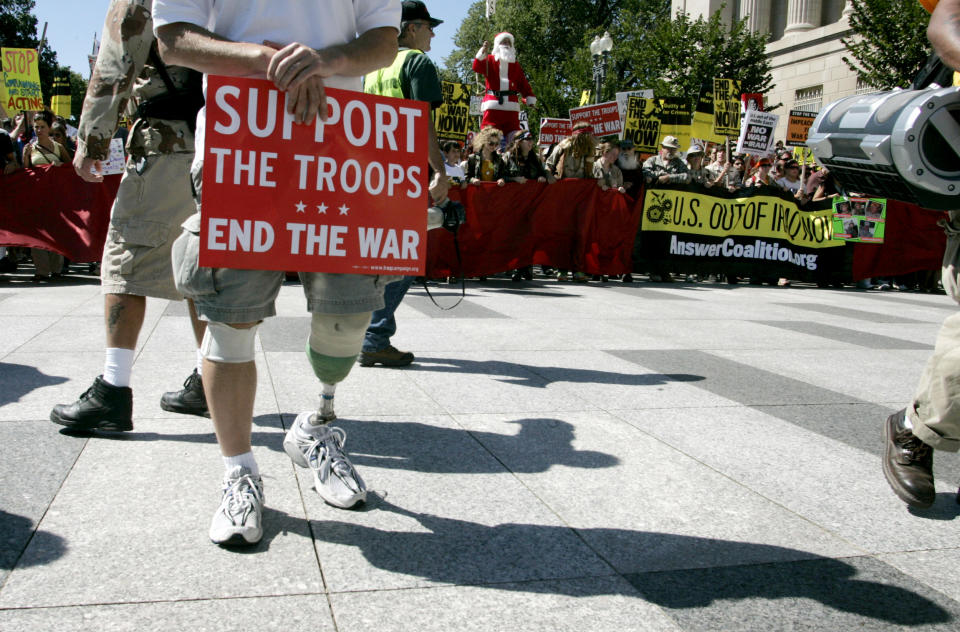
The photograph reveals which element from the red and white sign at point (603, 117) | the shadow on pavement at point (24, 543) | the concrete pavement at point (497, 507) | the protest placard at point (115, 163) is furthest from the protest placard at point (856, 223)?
the shadow on pavement at point (24, 543)

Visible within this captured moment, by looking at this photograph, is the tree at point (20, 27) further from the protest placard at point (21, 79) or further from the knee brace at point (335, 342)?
the knee brace at point (335, 342)

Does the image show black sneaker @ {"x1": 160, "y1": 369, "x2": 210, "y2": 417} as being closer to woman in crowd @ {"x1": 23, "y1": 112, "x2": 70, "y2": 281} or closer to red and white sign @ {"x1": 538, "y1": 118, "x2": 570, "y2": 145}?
woman in crowd @ {"x1": 23, "y1": 112, "x2": 70, "y2": 281}

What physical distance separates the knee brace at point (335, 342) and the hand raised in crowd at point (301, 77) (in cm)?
63

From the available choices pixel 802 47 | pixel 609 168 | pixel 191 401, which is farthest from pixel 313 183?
pixel 802 47

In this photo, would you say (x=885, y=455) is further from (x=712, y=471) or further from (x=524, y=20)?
(x=524, y=20)

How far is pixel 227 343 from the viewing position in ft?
7.68

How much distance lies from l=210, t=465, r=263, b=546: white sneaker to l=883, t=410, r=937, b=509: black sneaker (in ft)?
6.87

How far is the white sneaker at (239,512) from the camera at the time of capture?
2.24 m

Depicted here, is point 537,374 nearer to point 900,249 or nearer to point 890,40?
point 900,249

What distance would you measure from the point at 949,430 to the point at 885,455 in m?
0.32

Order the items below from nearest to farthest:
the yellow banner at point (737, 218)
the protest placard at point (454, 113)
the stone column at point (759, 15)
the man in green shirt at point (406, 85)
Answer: the man in green shirt at point (406, 85), the yellow banner at point (737, 218), the protest placard at point (454, 113), the stone column at point (759, 15)

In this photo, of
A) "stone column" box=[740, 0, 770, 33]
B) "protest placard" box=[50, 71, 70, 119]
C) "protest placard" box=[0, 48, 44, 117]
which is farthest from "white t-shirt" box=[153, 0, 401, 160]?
"stone column" box=[740, 0, 770, 33]

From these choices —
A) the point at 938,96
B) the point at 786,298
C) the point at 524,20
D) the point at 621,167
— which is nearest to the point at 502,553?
the point at 938,96

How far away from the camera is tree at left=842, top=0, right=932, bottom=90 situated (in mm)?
24203
